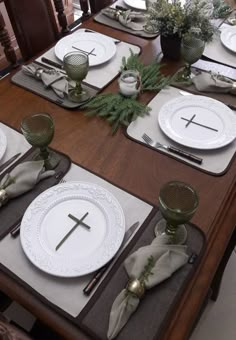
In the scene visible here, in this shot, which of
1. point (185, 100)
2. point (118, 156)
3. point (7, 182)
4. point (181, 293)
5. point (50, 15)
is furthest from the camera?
point (50, 15)

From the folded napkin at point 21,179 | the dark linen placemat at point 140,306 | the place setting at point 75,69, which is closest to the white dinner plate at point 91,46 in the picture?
the place setting at point 75,69

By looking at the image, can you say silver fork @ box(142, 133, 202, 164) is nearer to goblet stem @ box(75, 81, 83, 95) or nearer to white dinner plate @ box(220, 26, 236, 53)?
goblet stem @ box(75, 81, 83, 95)

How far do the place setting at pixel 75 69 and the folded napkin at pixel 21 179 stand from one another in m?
0.28

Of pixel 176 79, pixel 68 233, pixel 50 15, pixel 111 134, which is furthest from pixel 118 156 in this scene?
pixel 50 15

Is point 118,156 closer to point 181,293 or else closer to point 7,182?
point 7,182

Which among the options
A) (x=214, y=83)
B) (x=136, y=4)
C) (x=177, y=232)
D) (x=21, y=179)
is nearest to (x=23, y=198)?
(x=21, y=179)

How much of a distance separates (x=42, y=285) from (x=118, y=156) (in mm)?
399

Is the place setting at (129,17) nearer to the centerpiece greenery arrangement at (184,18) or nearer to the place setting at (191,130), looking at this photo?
the centerpiece greenery arrangement at (184,18)

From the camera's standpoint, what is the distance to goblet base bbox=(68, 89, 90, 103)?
42.9 inches

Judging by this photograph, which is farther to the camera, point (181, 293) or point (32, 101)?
point (32, 101)

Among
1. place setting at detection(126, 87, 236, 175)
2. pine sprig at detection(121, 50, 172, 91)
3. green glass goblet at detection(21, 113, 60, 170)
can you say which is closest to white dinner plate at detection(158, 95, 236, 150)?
place setting at detection(126, 87, 236, 175)

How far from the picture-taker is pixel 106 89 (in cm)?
114

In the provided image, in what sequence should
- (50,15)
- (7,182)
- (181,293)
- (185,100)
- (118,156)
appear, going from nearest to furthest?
1. (181,293)
2. (7,182)
3. (118,156)
4. (185,100)
5. (50,15)

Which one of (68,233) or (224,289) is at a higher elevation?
(68,233)
